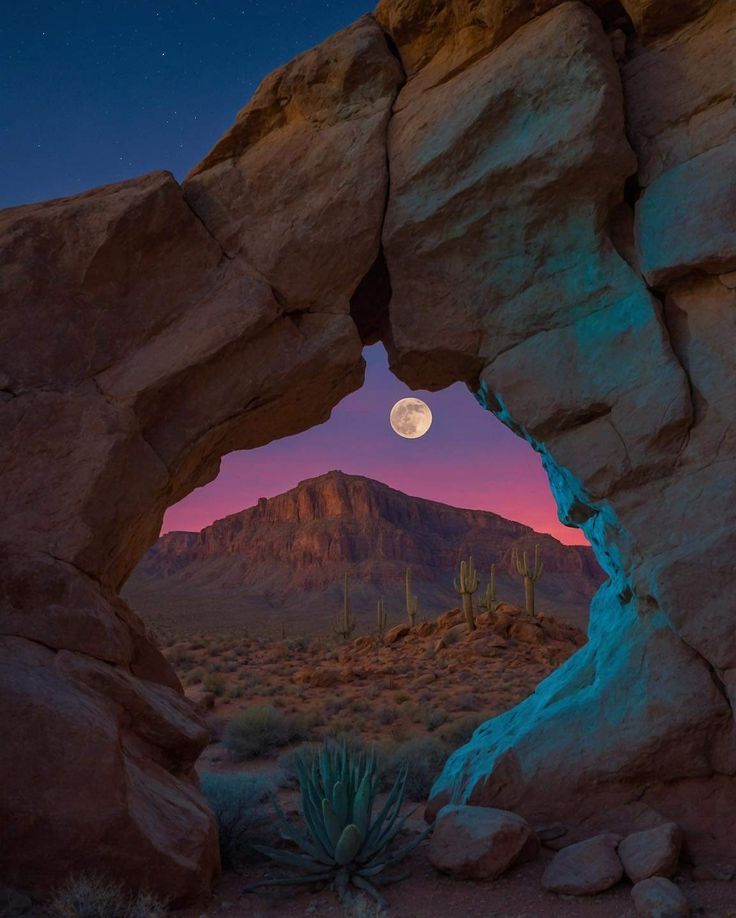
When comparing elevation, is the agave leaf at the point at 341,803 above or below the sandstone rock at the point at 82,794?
below

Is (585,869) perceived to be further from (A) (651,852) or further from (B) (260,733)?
(B) (260,733)

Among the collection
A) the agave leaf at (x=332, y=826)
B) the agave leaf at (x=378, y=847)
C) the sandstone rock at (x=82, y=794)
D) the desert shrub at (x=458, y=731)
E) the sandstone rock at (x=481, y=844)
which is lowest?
the desert shrub at (x=458, y=731)

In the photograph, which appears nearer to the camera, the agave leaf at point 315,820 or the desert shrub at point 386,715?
the agave leaf at point 315,820

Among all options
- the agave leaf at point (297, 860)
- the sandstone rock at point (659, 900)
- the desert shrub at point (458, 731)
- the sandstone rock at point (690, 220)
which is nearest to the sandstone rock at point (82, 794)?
the agave leaf at point (297, 860)

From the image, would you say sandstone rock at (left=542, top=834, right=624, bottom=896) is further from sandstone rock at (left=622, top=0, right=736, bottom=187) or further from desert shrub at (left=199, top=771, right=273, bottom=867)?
sandstone rock at (left=622, top=0, right=736, bottom=187)

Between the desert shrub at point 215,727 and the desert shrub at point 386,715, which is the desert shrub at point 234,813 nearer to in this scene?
the desert shrub at point 215,727

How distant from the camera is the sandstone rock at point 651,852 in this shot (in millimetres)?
4473

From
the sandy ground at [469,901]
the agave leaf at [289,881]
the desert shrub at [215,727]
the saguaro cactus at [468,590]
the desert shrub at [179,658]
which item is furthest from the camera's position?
the saguaro cactus at [468,590]

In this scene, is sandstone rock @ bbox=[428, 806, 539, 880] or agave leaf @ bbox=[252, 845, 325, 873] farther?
agave leaf @ bbox=[252, 845, 325, 873]

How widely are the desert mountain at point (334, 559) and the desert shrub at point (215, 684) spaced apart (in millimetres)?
42727

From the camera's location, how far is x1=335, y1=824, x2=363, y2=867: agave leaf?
4750mm

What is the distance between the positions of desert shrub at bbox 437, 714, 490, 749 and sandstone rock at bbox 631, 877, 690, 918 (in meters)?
6.56

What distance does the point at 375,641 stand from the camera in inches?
1011

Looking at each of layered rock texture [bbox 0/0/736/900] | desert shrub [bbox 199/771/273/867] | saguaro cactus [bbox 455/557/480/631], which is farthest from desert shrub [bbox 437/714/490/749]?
saguaro cactus [bbox 455/557/480/631]
